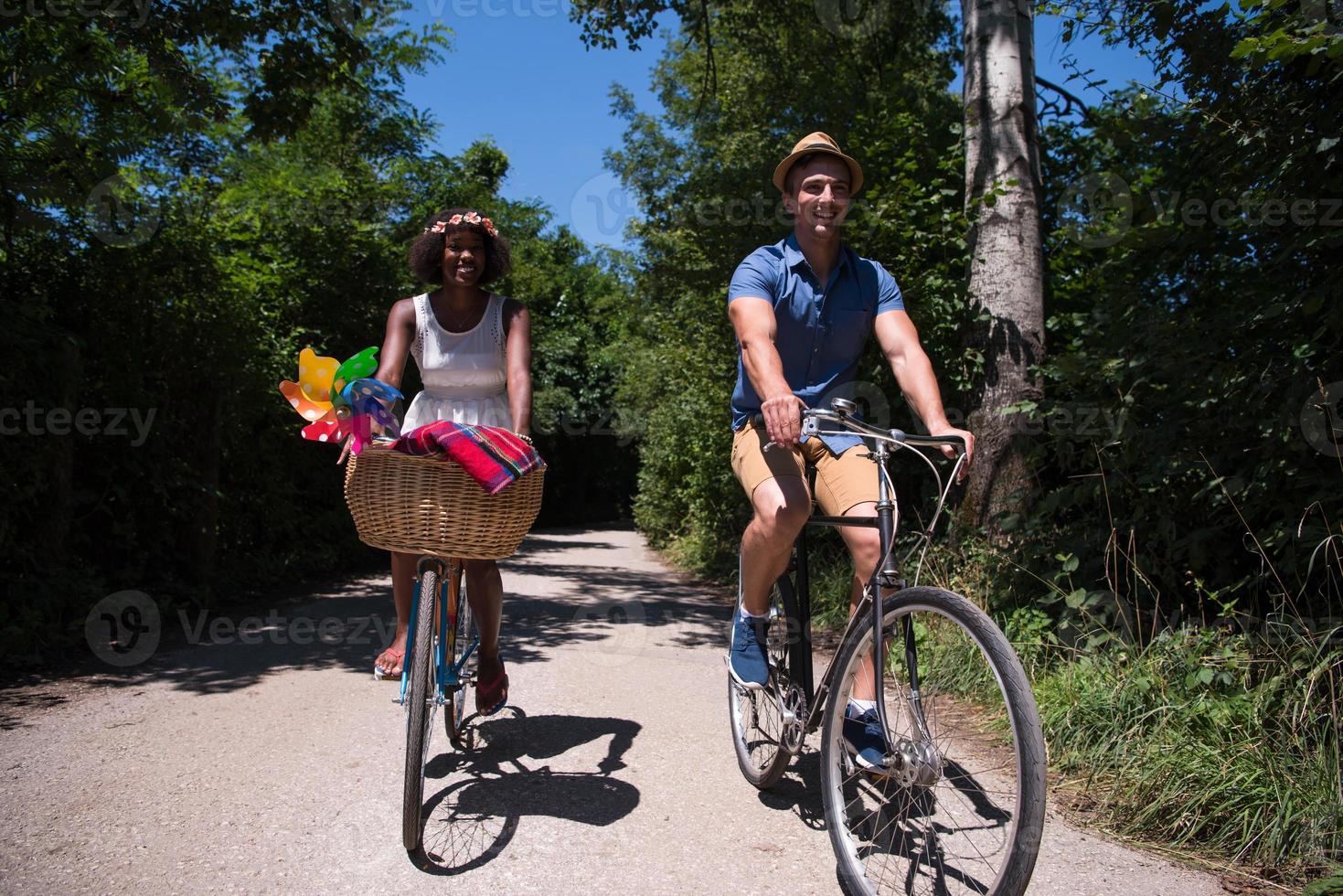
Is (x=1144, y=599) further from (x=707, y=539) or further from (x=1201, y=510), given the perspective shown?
(x=707, y=539)

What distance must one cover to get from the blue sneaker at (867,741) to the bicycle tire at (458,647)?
4.67 feet

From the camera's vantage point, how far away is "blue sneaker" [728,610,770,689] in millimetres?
3295

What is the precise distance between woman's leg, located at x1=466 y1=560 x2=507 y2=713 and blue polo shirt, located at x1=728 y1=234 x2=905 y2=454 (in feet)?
3.80

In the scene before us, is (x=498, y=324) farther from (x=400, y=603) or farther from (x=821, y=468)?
(x=821, y=468)

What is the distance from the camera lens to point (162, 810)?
3.17 m

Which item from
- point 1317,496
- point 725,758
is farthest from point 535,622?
point 1317,496

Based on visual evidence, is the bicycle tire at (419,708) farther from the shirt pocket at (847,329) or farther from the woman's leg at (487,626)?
the shirt pocket at (847,329)

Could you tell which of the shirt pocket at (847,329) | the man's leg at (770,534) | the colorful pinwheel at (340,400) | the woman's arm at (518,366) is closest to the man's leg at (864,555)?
the man's leg at (770,534)

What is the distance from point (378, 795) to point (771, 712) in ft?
4.69

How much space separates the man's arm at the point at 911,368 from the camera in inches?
111

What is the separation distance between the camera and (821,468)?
124 inches

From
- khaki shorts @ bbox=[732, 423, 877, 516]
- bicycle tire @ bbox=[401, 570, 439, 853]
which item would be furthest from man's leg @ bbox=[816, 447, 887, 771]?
bicycle tire @ bbox=[401, 570, 439, 853]

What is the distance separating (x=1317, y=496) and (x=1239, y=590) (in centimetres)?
82

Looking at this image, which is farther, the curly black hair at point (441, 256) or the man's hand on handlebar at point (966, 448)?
the curly black hair at point (441, 256)
